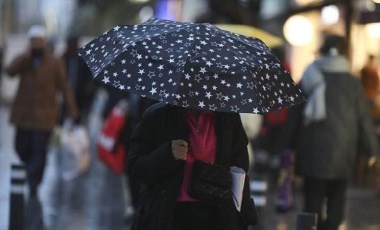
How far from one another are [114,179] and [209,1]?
2857 mm

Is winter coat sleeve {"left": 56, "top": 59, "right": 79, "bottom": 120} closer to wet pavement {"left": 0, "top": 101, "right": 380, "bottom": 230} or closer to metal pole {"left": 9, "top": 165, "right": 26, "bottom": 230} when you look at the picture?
wet pavement {"left": 0, "top": 101, "right": 380, "bottom": 230}

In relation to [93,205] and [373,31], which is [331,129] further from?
[373,31]

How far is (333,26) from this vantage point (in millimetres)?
16422

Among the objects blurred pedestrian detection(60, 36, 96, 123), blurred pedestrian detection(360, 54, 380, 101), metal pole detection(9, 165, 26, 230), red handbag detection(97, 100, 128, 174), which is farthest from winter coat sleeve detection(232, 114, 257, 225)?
blurred pedestrian detection(60, 36, 96, 123)

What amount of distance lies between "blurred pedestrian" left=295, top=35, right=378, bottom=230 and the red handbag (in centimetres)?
274

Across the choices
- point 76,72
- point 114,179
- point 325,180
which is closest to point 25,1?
point 76,72

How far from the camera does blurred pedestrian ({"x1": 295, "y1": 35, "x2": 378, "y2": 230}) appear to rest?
792 centimetres

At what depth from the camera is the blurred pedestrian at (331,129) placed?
7.92m

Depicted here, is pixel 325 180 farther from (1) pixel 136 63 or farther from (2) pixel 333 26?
(2) pixel 333 26

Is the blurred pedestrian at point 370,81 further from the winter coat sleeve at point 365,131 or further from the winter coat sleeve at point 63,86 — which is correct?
the winter coat sleeve at point 365,131

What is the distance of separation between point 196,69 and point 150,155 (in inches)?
21.8

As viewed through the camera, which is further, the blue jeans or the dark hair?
the blue jeans

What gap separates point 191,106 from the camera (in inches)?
180

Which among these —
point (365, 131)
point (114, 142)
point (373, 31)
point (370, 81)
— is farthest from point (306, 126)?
point (373, 31)
